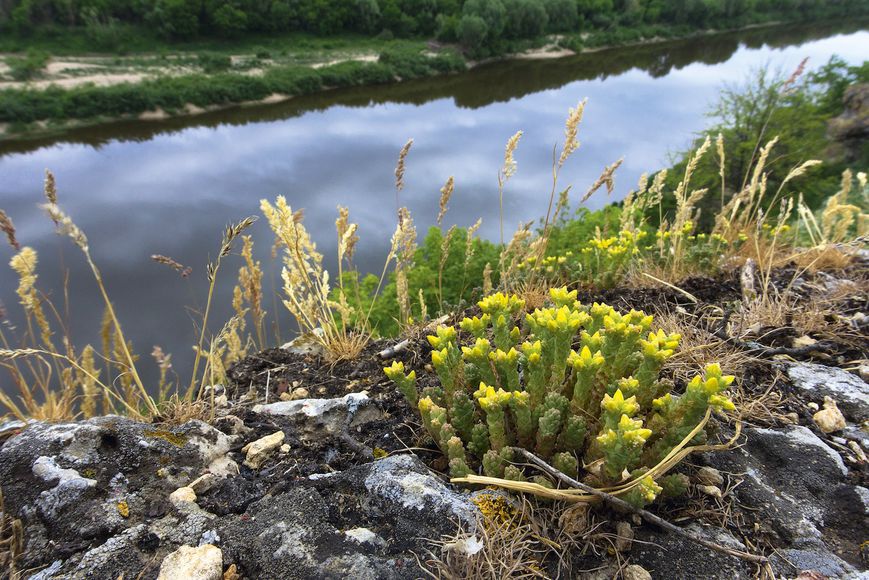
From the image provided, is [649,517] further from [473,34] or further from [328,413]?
[473,34]

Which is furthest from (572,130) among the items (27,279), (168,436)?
(27,279)

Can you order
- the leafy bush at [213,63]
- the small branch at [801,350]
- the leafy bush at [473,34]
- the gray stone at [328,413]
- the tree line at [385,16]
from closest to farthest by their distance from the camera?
the gray stone at [328,413] → the small branch at [801,350] → the leafy bush at [213,63] → the tree line at [385,16] → the leafy bush at [473,34]

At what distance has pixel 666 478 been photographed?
5.22ft

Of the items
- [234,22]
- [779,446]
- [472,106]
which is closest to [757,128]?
[779,446]

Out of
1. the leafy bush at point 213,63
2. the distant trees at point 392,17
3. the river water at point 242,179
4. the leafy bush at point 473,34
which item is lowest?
the river water at point 242,179

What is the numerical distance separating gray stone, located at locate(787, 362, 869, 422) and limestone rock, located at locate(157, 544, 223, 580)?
8.52 feet

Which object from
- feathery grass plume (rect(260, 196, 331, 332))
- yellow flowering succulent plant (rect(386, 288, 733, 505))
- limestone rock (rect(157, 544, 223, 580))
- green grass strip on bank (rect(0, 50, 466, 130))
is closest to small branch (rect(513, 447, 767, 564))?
yellow flowering succulent plant (rect(386, 288, 733, 505))

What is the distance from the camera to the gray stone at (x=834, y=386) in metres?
2.10

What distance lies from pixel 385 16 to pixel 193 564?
205 ft

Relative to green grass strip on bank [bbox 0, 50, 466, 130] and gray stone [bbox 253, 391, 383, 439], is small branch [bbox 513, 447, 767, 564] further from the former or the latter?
green grass strip on bank [bbox 0, 50, 466, 130]

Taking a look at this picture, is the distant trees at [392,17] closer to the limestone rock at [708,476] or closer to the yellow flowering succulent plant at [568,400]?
the yellow flowering succulent plant at [568,400]

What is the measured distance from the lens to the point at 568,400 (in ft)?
6.07

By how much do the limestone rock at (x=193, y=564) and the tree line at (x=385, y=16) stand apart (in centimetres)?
5587

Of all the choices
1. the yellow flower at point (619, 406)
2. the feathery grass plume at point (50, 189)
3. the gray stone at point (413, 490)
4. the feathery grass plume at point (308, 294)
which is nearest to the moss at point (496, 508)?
the gray stone at point (413, 490)
